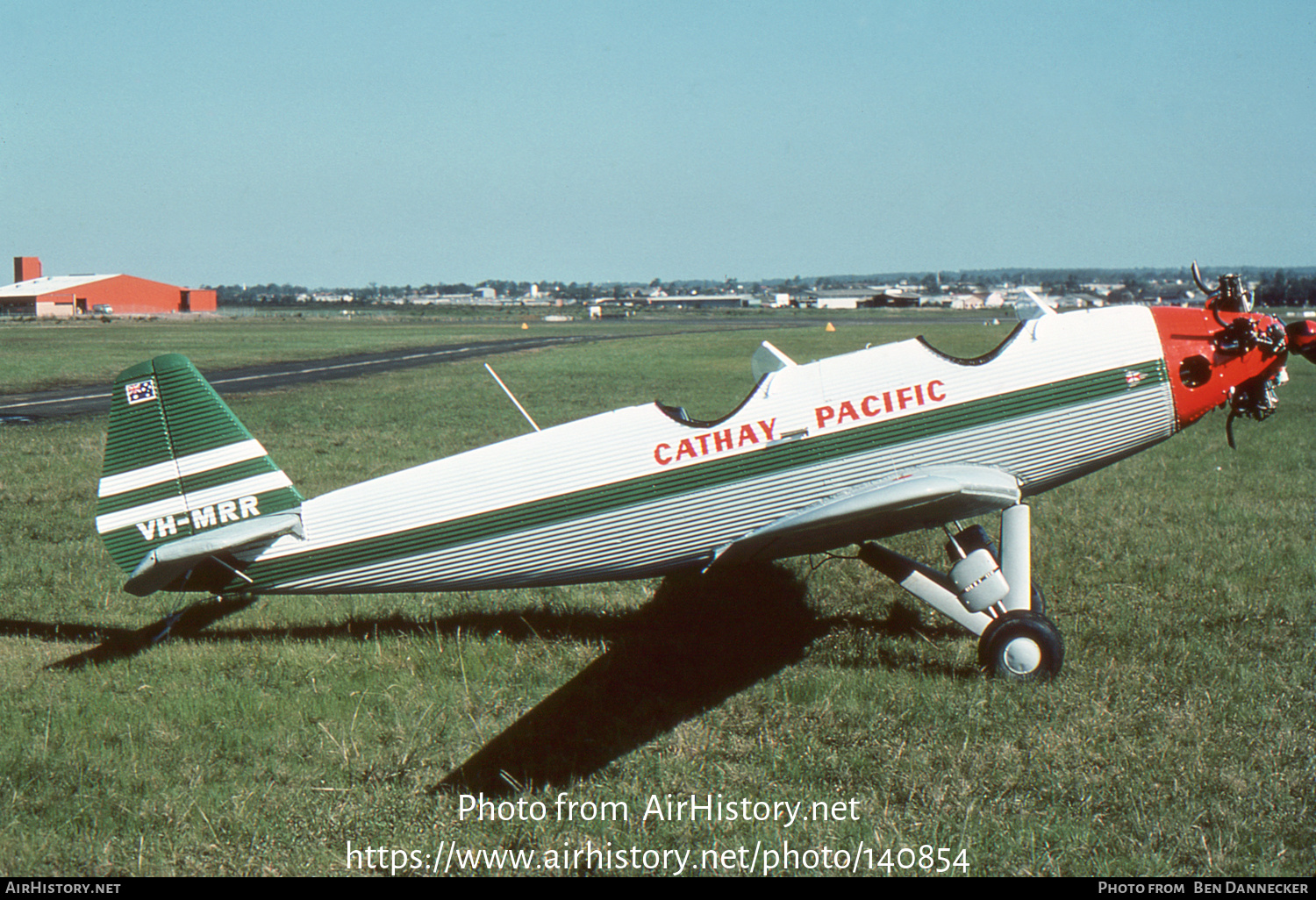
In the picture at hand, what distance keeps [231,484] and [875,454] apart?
463 centimetres

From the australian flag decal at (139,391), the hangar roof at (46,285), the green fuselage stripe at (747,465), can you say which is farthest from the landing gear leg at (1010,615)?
the hangar roof at (46,285)

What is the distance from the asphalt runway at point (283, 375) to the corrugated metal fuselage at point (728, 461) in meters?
Answer: 19.7

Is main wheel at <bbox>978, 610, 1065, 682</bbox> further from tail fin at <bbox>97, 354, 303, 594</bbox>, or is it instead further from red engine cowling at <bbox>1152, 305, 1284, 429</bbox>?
tail fin at <bbox>97, 354, 303, 594</bbox>

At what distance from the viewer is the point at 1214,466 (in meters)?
14.7

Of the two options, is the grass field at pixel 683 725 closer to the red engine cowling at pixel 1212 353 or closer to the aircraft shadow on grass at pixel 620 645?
the aircraft shadow on grass at pixel 620 645

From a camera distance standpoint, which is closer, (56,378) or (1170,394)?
(1170,394)

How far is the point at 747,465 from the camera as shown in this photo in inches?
251

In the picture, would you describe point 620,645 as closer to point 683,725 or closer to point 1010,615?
point 683,725

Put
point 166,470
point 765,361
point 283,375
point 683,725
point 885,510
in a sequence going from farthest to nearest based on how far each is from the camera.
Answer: point 283,375 < point 765,361 < point 166,470 < point 683,725 < point 885,510

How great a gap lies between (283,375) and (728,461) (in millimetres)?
33053

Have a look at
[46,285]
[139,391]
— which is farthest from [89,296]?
[139,391]

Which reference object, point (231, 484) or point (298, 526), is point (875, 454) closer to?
point (298, 526)
